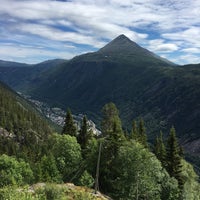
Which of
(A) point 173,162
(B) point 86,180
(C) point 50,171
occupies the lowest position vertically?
(C) point 50,171

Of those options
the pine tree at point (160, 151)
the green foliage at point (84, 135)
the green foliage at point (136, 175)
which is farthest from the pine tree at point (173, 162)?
the green foliage at point (84, 135)

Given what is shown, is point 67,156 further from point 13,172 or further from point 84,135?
point 13,172

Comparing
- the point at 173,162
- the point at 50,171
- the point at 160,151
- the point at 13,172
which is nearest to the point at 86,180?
the point at 50,171

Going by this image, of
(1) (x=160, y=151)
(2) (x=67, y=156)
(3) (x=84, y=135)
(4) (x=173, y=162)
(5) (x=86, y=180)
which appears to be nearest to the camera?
(5) (x=86, y=180)

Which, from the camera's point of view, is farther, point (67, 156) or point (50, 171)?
point (67, 156)

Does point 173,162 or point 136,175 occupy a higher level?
point 173,162

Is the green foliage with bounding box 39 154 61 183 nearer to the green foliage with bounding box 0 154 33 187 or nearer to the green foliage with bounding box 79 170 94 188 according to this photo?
the green foliage with bounding box 79 170 94 188

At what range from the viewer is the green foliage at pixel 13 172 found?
11071 cm

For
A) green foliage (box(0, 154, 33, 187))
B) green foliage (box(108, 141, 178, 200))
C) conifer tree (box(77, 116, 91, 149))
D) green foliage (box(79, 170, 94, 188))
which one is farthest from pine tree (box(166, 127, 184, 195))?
green foliage (box(0, 154, 33, 187))

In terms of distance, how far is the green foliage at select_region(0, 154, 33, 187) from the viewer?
363 feet

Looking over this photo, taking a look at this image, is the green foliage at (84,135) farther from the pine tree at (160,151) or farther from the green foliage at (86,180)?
the green foliage at (86,180)

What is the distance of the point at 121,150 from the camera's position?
7719 cm

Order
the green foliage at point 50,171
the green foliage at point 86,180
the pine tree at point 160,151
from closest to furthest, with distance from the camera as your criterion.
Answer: the green foliage at point 86,180, the green foliage at point 50,171, the pine tree at point 160,151

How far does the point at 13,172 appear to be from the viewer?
392 feet
